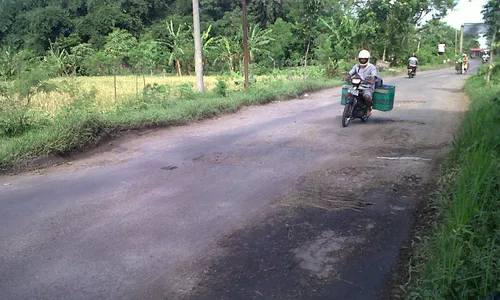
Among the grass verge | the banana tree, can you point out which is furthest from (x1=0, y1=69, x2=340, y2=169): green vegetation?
the banana tree

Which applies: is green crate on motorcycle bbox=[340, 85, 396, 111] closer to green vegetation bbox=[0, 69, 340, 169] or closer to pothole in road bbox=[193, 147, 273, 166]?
pothole in road bbox=[193, 147, 273, 166]

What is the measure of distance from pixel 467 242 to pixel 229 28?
38329 mm

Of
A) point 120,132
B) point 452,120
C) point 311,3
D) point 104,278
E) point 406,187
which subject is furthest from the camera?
point 311,3

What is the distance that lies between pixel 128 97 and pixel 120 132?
3.60 meters

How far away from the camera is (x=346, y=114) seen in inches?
355

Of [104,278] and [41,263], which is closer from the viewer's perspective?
[104,278]

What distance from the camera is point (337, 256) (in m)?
3.38

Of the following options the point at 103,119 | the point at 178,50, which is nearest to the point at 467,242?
the point at 103,119

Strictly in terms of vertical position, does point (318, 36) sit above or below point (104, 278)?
above

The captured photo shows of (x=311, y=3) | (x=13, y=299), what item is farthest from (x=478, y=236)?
(x=311, y=3)

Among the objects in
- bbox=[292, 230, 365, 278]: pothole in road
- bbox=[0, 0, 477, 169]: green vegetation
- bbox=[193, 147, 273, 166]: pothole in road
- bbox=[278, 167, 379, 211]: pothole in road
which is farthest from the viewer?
bbox=[0, 0, 477, 169]: green vegetation

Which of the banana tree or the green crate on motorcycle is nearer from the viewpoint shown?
the green crate on motorcycle

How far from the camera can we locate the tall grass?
2.51 m

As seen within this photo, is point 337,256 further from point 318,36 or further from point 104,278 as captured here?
point 318,36
